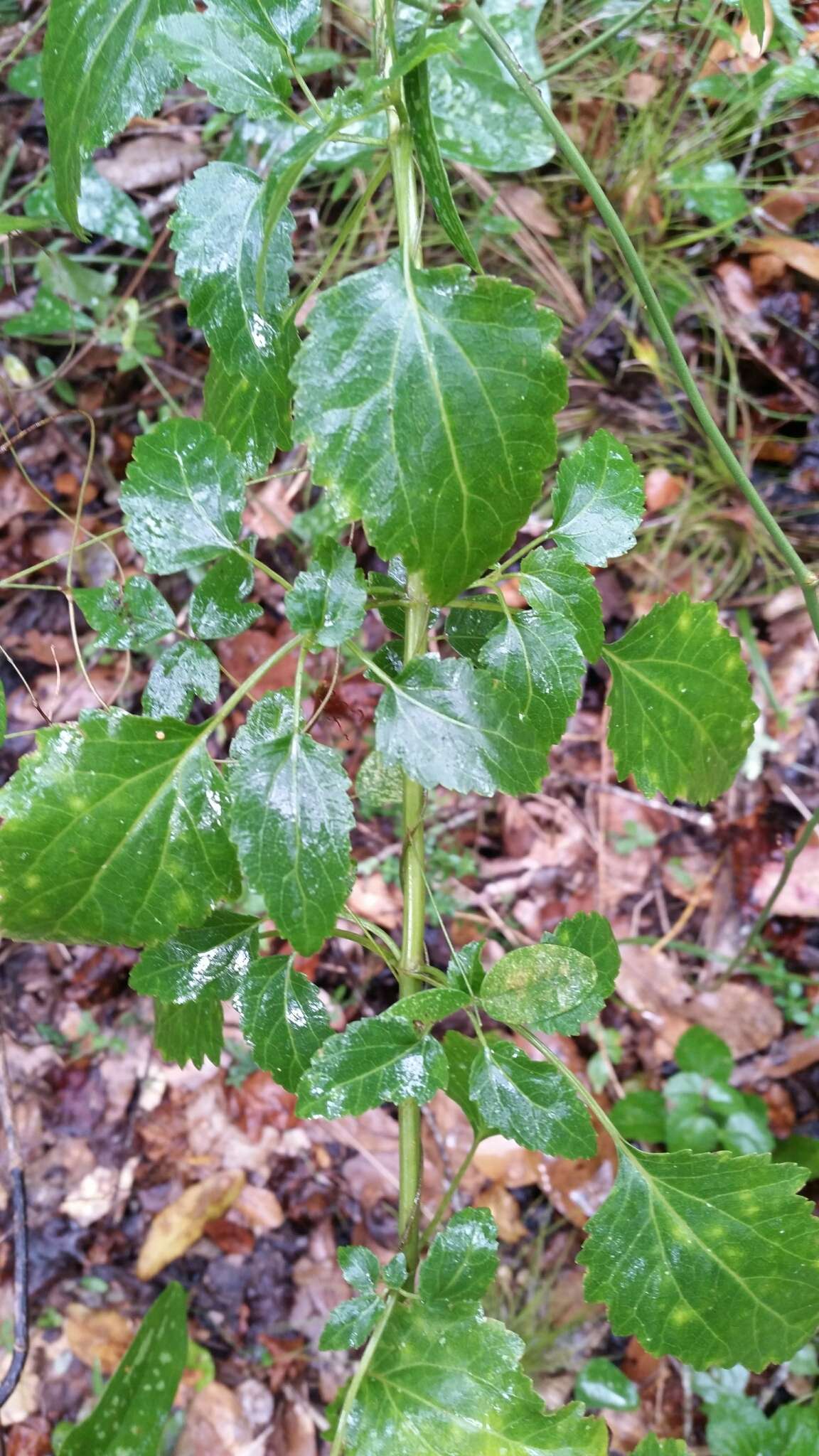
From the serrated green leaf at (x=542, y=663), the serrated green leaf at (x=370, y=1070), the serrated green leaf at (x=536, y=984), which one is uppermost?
the serrated green leaf at (x=542, y=663)

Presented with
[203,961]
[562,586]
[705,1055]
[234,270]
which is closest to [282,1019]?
[203,961]

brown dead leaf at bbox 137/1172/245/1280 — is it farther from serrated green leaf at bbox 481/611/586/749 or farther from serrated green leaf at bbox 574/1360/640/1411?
serrated green leaf at bbox 481/611/586/749

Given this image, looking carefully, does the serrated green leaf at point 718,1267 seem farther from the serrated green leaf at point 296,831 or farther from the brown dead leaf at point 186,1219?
the brown dead leaf at point 186,1219

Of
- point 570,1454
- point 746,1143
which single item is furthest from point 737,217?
point 570,1454

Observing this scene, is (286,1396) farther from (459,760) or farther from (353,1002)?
(459,760)

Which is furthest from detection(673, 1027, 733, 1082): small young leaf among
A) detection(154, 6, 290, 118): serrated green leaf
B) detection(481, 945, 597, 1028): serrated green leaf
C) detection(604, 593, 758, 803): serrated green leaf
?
detection(154, 6, 290, 118): serrated green leaf

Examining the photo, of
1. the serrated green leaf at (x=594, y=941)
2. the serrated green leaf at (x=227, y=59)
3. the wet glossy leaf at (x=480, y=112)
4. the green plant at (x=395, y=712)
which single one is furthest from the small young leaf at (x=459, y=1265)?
the wet glossy leaf at (x=480, y=112)
